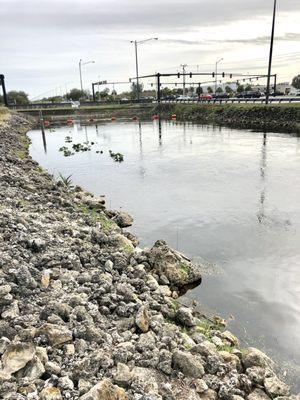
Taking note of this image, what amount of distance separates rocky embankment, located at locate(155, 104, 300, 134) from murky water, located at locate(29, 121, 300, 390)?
11297mm

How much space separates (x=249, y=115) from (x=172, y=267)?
46134mm

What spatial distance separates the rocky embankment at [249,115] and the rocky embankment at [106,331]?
34584 mm

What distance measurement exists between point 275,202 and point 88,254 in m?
9.36

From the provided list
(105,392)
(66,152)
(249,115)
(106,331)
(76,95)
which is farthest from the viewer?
(76,95)

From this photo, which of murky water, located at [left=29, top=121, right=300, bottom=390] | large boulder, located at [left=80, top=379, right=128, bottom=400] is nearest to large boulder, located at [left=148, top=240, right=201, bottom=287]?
murky water, located at [left=29, top=121, right=300, bottom=390]

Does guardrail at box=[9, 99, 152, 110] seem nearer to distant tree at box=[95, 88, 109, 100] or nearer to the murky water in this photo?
distant tree at box=[95, 88, 109, 100]

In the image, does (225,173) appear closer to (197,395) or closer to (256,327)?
(256,327)

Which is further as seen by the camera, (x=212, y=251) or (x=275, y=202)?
(x=275, y=202)

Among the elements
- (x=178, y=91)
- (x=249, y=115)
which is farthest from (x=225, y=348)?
(x=178, y=91)

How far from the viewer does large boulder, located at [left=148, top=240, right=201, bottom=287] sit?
10102 millimetres

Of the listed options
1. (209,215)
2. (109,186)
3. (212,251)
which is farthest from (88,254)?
(109,186)

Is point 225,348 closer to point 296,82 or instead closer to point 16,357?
point 16,357

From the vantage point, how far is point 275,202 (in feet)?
54.4

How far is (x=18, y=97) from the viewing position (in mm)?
126812
